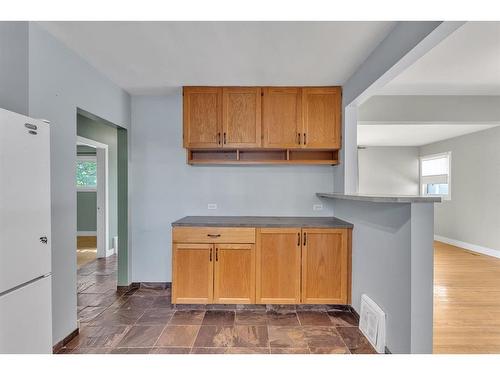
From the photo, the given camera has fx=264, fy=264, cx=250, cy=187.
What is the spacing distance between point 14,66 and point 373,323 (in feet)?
10.6

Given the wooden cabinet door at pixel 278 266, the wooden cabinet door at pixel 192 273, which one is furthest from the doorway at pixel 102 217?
the wooden cabinet door at pixel 278 266

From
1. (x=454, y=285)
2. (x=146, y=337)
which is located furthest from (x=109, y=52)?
(x=454, y=285)

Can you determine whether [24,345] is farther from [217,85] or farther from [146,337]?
[217,85]

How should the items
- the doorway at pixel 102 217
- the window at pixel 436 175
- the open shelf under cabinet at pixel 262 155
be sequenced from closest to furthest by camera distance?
the doorway at pixel 102 217 → the open shelf under cabinet at pixel 262 155 → the window at pixel 436 175

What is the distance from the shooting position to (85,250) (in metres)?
5.35

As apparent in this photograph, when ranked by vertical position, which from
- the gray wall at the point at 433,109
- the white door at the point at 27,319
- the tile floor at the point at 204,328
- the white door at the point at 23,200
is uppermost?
the gray wall at the point at 433,109

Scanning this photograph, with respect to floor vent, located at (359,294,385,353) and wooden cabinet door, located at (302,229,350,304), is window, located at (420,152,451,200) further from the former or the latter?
floor vent, located at (359,294,385,353)

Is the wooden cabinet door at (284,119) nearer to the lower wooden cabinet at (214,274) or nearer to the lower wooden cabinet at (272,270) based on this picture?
the lower wooden cabinet at (272,270)

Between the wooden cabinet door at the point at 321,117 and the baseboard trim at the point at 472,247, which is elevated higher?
the wooden cabinet door at the point at 321,117

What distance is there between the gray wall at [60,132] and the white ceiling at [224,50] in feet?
0.48

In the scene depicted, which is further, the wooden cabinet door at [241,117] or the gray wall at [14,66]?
A: the wooden cabinet door at [241,117]

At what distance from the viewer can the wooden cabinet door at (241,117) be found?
300 centimetres

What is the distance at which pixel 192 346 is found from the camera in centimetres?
211

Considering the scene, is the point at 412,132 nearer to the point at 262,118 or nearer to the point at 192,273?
the point at 262,118
